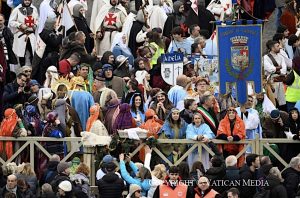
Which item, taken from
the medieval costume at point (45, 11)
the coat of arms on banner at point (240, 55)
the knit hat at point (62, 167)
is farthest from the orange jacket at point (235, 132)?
the medieval costume at point (45, 11)

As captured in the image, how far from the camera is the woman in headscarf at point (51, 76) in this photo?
51219mm

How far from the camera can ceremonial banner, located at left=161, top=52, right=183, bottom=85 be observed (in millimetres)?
51469

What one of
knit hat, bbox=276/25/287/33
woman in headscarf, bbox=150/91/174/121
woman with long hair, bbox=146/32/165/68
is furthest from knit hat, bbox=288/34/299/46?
woman in headscarf, bbox=150/91/174/121

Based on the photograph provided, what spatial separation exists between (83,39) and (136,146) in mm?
5824

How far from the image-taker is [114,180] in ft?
152

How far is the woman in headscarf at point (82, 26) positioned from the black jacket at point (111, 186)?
8511 mm

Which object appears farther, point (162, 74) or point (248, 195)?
point (162, 74)

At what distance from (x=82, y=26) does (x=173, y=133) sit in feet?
25.3

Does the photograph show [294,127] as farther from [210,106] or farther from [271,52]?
[271,52]

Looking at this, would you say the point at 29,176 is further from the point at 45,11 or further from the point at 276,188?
the point at 45,11

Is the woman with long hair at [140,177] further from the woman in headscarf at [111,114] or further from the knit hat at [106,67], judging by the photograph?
the knit hat at [106,67]

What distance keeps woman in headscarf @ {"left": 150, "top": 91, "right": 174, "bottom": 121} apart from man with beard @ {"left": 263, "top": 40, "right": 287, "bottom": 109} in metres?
3.11

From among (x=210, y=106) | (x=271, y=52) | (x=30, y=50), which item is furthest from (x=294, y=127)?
(x=30, y=50)

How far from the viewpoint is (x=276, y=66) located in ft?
173
